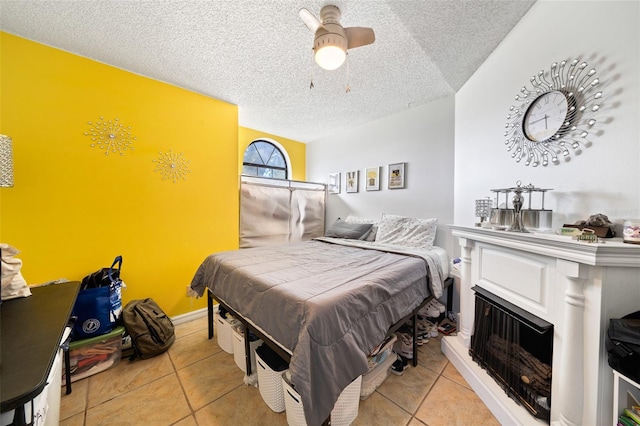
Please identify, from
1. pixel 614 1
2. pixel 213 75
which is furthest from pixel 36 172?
pixel 614 1

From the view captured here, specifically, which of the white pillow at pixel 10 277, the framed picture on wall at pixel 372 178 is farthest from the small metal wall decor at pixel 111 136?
the framed picture on wall at pixel 372 178

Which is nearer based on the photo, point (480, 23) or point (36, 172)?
point (480, 23)

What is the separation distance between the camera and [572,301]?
1020 millimetres

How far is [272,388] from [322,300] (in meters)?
0.76

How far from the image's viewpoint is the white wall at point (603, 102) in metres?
1.00

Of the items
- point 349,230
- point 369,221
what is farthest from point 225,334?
point 369,221

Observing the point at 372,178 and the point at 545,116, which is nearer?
the point at 545,116

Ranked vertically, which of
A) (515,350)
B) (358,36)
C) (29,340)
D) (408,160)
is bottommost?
(515,350)

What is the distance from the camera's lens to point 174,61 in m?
2.03

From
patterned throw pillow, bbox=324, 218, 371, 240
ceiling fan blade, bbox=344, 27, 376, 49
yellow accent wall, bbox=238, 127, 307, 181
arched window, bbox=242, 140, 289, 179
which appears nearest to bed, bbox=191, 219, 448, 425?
patterned throw pillow, bbox=324, 218, 371, 240

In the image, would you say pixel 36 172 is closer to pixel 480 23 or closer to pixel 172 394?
pixel 172 394

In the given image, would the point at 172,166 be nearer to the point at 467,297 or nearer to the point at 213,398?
the point at 213,398

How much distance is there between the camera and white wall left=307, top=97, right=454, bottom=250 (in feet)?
8.73

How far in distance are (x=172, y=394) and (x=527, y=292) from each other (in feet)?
7.69
